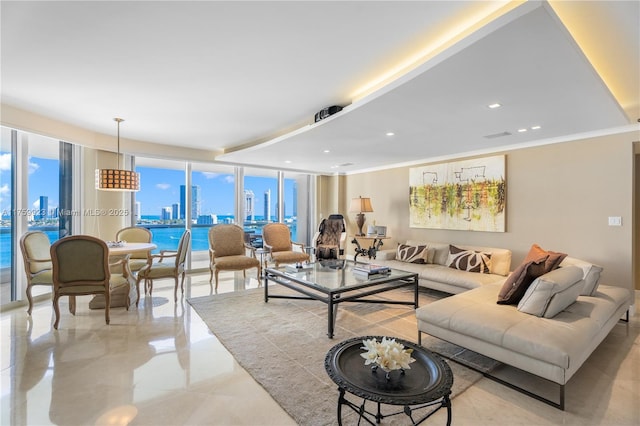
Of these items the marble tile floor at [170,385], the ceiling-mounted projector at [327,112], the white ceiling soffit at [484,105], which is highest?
the ceiling-mounted projector at [327,112]

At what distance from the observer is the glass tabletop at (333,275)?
3.36 meters

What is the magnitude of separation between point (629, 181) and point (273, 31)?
4254 millimetres

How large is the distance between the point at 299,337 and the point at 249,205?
170 inches

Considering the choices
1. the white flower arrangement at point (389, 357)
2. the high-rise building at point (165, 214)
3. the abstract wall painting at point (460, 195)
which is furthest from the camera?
the high-rise building at point (165, 214)

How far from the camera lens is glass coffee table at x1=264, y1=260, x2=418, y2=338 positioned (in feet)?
10.2

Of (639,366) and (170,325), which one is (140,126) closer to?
(170,325)

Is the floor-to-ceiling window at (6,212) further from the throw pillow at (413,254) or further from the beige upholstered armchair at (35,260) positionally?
the throw pillow at (413,254)

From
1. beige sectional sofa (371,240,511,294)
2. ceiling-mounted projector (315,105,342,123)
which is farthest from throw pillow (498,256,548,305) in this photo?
ceiling-mounted projector (315,105,342,123)

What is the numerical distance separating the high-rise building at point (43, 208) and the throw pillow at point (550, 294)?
5923 millimetres

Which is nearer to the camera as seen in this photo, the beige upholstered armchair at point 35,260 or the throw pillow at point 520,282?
the throw pillow at point 520,282

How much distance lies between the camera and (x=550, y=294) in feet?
7.55

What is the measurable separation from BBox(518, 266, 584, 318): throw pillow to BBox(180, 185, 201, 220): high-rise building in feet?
18.3

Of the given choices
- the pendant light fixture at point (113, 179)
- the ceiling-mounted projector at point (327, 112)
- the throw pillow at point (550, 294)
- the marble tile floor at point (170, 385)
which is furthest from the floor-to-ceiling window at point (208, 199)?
the throw pillow at point (550, 294)

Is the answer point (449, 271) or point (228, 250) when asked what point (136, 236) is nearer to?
point (228, 250)
